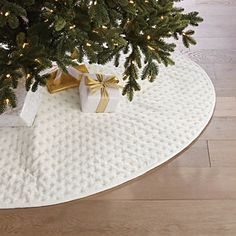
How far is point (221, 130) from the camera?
1.57 m

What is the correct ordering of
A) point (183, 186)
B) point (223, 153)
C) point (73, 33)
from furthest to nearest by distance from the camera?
point (223, 153)
point (183, 186)
point (73, 33)

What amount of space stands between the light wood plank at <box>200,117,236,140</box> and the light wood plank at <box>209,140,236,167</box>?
24mm

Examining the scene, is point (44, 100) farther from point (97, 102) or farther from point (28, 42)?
point (28, 42)

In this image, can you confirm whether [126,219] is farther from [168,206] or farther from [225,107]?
[225,107]

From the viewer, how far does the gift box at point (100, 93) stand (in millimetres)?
1163

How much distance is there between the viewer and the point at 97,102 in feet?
3.84

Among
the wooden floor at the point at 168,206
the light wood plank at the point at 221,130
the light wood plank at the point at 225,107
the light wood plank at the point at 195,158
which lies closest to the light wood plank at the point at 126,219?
the wooden floor at the point at 168,206

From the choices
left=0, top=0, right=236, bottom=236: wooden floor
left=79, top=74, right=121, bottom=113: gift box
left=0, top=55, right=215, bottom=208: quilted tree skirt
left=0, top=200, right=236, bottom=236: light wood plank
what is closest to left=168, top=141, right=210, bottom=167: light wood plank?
left=0, top=0, right=236, bottom=236: wooden floor

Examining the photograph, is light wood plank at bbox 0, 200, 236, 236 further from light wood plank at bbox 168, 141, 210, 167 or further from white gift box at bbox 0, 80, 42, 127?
white gift box at bbox 0, 80, 42, 127

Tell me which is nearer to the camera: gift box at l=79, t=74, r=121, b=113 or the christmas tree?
the christmas tree

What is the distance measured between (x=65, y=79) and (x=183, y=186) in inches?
21.7

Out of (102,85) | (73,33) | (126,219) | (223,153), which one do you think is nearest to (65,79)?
(102,85)

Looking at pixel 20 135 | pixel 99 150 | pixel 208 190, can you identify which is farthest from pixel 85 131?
pixel 208 190

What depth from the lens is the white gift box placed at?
1135 millimetres
